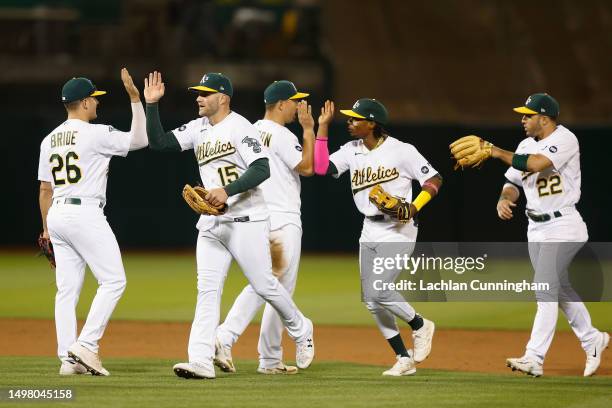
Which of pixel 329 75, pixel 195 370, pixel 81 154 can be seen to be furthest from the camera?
pixel 329 75

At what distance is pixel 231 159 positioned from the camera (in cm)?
→ 743

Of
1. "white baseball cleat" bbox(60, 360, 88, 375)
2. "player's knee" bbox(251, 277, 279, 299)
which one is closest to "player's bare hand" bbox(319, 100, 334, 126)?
"player's knee" bbox(251, 277, 279, 299)

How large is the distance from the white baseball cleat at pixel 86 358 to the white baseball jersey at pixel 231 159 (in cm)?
110

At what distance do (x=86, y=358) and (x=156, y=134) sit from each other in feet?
5.09

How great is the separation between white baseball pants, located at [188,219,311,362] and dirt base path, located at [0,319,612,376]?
1545 millimetres

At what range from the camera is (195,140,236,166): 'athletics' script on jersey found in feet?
24.3

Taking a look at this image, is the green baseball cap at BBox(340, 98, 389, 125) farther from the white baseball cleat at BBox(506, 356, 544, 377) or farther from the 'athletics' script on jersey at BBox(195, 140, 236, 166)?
the white baseball cleat at BBox(506, 356, 544, 377)

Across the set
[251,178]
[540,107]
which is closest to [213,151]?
[251,178]

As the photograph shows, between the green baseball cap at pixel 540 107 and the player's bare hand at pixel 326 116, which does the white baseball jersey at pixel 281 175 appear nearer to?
the player's bare hand at pixel 326 116

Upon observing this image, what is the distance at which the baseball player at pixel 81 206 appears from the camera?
763 cm

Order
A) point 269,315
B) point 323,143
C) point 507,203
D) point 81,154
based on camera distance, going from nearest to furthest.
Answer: point 81,154
point 323,143
point 269,315
point 507,203

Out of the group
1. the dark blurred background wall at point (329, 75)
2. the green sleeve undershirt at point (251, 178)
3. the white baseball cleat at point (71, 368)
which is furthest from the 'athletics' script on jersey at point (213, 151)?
the dark blurred background wall at point (329, 75)

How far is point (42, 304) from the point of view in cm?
1337

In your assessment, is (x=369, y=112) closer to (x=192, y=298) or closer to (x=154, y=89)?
(x=154, y=89)
